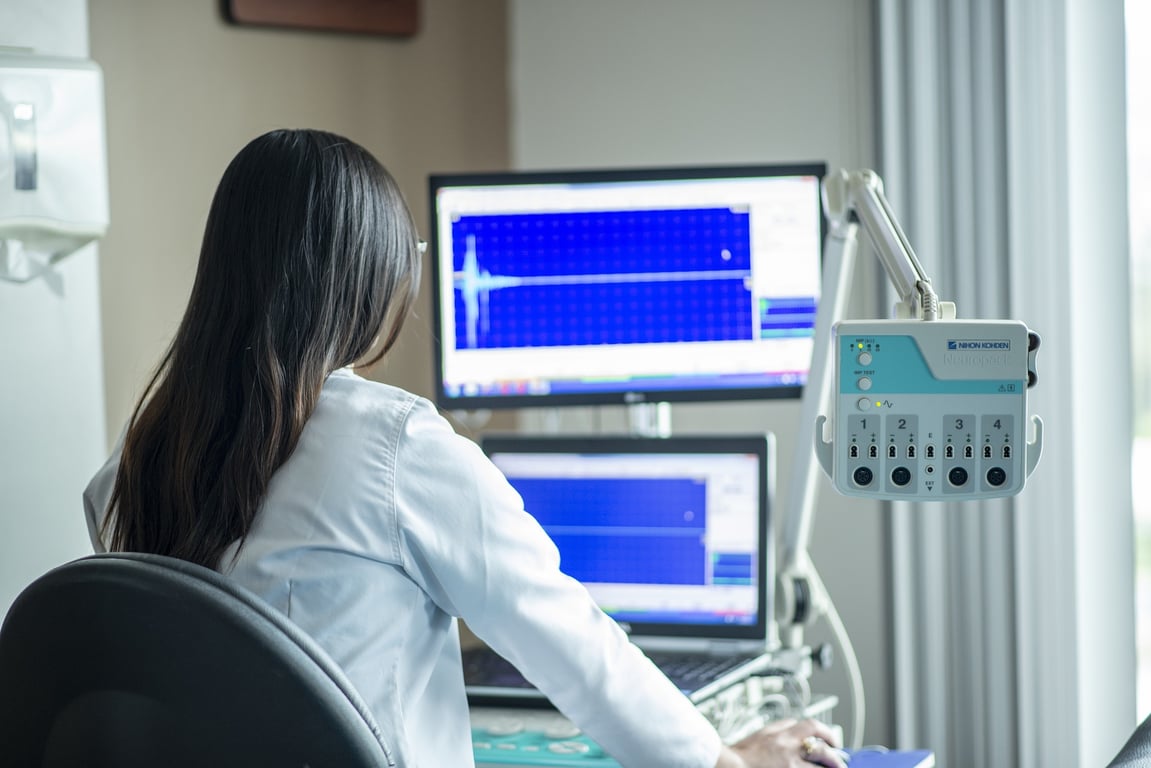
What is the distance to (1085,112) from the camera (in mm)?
1935

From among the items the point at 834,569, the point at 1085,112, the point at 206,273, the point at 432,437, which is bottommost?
the point at 834,569

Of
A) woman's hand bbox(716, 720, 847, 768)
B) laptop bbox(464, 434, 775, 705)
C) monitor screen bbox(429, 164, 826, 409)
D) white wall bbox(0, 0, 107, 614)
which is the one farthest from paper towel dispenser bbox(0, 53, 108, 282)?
woman's hand bbox(716, 720, 847, 768)

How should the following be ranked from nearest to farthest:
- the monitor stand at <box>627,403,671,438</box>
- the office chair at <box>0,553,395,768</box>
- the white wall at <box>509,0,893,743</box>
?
the office chair at <box>0,553,395,768</box>
the monitor stand at <box>627,403,671,438</box>
the white wall at <box>509,0,893,743</box>

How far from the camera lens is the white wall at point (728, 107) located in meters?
2.26

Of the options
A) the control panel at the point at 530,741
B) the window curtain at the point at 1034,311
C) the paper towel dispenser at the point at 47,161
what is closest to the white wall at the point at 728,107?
the window curtain at the point at 1034,311

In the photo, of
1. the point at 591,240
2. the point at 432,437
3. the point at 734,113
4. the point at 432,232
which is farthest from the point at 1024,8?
the point at 432,437

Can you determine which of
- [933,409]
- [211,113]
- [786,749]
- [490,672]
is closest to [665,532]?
[490,672]

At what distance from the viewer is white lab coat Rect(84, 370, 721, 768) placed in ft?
3.49

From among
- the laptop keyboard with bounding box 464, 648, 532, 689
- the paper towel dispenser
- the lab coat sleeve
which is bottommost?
the laptop keyboard with bounding box 464, 648, 532, 689

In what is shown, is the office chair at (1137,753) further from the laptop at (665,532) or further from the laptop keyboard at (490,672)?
the laptop keyboard at (490,672)

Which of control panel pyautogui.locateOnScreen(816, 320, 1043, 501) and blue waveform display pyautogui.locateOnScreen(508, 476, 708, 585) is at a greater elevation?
control panel pyautogui.locateOnScreen(816, 320, 1043, 501)

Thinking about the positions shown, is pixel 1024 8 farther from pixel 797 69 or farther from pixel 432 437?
pixel 432 437

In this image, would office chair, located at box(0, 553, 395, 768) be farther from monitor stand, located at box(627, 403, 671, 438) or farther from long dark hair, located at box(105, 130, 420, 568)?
monitor stand, located at box(627, 403, 671, 438)

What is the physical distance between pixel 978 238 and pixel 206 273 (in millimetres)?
1361
